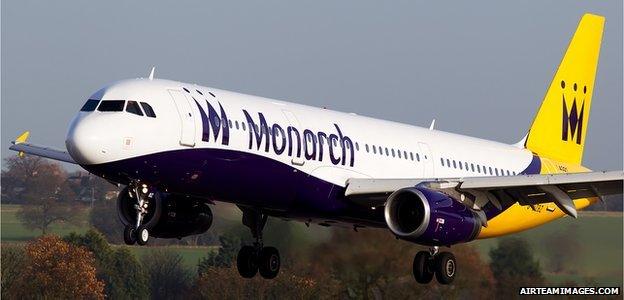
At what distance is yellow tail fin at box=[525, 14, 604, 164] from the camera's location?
171 feet

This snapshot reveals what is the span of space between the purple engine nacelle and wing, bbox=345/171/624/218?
1.81 feet

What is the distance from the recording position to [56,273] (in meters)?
60.6

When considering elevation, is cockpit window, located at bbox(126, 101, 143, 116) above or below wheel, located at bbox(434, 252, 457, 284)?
above

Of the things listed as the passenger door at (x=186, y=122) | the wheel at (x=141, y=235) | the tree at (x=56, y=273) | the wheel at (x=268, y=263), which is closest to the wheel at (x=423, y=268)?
the wheel at (x=268, y=263)

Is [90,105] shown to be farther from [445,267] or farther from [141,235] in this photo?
[445,267]

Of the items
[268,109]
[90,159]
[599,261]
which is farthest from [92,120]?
[599,261]

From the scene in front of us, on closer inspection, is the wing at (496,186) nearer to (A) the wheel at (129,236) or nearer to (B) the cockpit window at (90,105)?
(A) the wheel at (129,236)

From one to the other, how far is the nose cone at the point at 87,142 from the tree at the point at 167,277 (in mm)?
23928

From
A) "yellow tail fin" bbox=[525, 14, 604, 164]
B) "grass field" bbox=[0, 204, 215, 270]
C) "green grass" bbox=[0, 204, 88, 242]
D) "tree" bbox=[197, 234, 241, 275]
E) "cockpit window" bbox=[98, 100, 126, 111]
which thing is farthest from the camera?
"green grass" bbox=[0, 204, 88, 242]

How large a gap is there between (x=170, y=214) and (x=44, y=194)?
25403mm

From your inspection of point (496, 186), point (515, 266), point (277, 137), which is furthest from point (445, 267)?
point (515, 266)

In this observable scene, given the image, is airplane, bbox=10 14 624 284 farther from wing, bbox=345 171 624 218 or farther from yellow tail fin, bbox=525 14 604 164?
yellow tail fin, bbox=525 14 604 164

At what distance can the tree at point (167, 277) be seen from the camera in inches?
2355

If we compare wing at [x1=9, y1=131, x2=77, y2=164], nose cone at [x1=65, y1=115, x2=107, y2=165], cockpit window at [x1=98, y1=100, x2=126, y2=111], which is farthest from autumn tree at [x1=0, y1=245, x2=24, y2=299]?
nose cone at [x1=65, y1=115, x2=107, y2=165]
